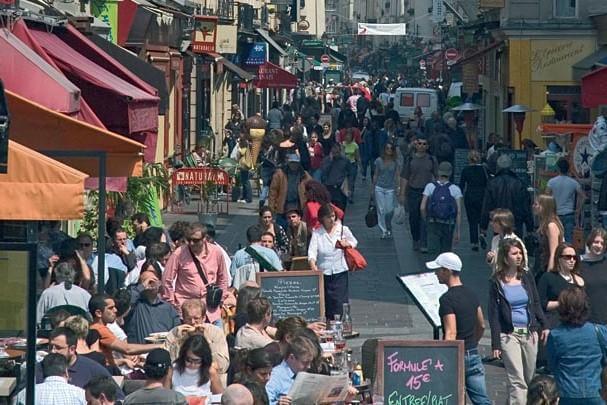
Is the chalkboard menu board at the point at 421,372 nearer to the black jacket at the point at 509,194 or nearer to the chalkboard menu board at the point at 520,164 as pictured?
the black jacket at the point at 509,194

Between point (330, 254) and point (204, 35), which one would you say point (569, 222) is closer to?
point (330, 254)

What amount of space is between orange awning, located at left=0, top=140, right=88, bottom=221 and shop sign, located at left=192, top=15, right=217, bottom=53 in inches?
962

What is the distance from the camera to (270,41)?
6244cm

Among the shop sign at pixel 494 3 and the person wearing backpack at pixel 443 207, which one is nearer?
the person wearing backpack at pixel 443 207

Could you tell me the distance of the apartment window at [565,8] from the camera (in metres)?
37.8

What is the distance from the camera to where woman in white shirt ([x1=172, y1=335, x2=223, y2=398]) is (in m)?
10.9

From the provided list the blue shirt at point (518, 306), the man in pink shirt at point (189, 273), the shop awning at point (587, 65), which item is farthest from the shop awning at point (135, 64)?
the shop awning at point (587, 65)

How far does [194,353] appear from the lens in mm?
10883

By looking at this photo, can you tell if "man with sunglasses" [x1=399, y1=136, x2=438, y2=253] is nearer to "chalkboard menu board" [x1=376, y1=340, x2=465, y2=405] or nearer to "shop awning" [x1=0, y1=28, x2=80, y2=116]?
"shop awning" [x1=0, y1=28, x2=80, y2=116]

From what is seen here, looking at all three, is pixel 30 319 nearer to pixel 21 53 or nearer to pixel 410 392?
pixel 410 392

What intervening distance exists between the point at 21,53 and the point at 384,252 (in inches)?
428

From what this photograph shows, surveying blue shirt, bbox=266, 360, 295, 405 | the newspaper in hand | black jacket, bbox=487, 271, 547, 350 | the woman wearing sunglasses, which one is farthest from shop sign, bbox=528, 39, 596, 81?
the newspaper in hand

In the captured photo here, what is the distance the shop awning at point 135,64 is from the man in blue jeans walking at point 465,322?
10.1 meters

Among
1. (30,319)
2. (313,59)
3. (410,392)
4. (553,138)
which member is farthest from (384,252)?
(313,59)
